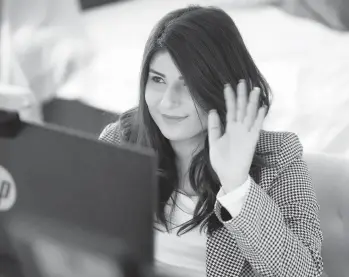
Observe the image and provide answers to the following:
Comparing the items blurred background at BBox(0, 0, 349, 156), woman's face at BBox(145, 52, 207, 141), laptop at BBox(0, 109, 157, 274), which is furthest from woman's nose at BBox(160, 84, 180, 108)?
blurred background at BBox(0, 0, 349, 156)

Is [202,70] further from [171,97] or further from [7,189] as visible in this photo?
[7,189]

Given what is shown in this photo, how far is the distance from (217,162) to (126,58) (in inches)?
47.9

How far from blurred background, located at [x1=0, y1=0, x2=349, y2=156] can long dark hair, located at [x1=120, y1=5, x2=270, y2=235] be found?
0.60 meters

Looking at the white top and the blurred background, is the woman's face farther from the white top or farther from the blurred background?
the blurred background

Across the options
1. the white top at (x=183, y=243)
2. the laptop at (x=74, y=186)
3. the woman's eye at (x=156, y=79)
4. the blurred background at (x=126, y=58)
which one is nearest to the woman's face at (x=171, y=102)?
the woman's eye at (x=156, y=79)

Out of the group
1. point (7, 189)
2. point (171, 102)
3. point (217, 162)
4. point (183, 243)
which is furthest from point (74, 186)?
point (183, 243)

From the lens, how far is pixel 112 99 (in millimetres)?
1834

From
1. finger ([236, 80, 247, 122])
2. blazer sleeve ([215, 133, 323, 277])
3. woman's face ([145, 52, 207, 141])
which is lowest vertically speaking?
blazer sleeve ([215, 133, 323, 277])

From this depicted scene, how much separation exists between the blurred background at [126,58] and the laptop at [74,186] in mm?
1044

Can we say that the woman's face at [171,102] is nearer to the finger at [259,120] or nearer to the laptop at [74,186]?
the finger at [259,120]

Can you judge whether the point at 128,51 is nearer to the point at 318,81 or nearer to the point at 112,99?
the point at 112,99

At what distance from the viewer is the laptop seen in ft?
1.72

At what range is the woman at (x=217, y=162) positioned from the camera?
30.6 inches

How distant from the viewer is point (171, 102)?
894 millimetres
